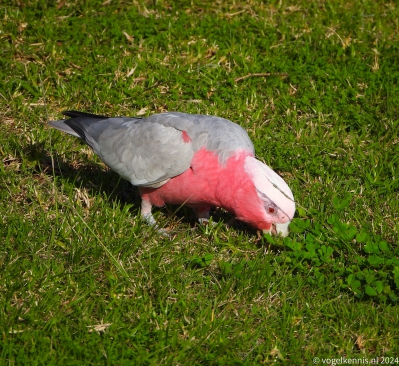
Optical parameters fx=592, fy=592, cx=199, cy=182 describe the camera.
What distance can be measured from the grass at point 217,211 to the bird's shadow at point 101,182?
0.06ft

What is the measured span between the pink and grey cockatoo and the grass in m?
0.23

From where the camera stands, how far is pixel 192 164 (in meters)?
4.39

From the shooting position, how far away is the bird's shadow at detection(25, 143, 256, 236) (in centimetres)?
484

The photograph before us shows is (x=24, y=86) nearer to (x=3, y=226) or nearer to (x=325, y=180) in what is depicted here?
(x=3, y=226)

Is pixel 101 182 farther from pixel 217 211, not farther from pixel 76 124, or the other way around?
pixel 217 211

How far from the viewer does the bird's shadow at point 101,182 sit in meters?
4.84

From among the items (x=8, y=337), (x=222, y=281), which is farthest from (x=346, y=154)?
(x=8, y=337)

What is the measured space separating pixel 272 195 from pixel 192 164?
0.68 meters

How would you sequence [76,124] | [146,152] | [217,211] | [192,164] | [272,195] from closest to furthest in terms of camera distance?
[272,195]
[192,164]
[146,152]
[76,124]
[217,211]

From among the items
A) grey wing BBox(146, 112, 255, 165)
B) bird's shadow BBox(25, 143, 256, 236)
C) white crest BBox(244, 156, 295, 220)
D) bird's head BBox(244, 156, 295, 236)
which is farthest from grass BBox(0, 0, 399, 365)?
grey wing BBox(146, 112, 255, 165)

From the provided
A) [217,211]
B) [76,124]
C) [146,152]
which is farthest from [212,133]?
[76,124]

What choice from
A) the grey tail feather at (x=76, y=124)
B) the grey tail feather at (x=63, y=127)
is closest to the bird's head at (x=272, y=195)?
the grey tail feather at (x=76, y=124)

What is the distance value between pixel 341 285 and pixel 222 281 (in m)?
0.81

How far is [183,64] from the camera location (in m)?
6.07
